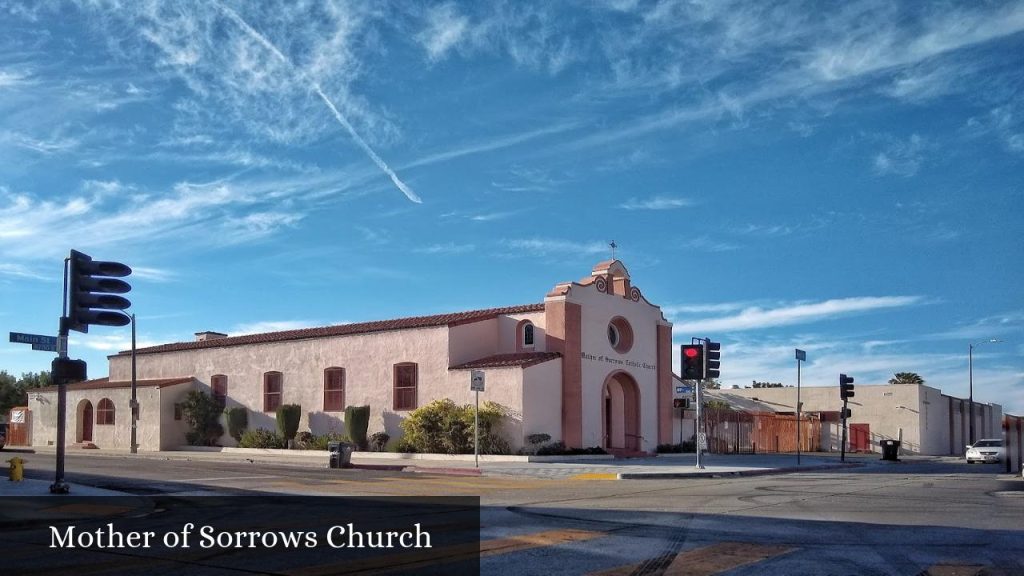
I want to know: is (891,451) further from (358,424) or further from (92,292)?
(92,292)

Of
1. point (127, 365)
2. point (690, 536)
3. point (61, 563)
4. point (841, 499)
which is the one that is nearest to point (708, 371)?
point (841, 499)

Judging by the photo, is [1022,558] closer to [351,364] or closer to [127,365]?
[351,364]

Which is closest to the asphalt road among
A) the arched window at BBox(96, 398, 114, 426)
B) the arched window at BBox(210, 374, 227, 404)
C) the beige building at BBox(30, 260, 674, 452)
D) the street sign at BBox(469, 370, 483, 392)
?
the street sign at BBox(469, 370, 483, 392)

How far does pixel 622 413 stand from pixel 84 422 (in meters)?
27.1

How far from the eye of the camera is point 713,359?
27234 millimetres

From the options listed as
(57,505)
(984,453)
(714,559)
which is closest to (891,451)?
(984,453)

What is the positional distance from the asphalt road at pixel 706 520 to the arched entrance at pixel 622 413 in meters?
15.3

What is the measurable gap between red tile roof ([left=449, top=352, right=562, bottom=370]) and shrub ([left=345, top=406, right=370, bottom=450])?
165 inches

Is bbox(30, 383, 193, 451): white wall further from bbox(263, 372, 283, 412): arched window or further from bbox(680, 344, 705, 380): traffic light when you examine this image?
bbox(680, 344, 705, 380): traffic light

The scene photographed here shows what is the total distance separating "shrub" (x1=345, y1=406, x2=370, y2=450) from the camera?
3584 cm

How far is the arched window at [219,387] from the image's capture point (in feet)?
141

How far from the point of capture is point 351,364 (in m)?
38.1

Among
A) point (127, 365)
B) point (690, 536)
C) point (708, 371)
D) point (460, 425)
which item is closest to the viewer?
point (690, 536)

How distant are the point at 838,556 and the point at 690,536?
193 cm
